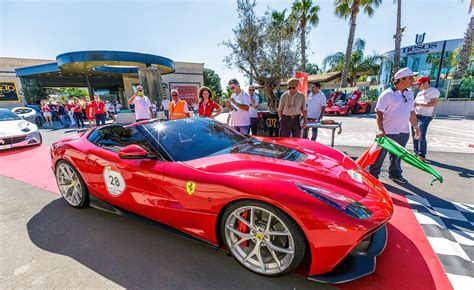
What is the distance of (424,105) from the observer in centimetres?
437

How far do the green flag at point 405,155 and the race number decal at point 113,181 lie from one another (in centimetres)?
320

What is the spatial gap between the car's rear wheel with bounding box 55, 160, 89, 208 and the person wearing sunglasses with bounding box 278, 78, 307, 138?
11.8 feet

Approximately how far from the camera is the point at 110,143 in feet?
8.27

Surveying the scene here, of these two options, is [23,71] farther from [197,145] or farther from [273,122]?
[197,145]

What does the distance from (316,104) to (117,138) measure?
13.8 feet

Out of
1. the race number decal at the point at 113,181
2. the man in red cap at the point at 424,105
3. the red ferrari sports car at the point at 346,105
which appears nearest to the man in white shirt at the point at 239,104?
the race number decal at the point at 113,181

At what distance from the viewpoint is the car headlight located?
57.6 inches

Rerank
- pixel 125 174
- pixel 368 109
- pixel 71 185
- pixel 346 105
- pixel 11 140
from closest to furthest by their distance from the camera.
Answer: pixel 125 174 < pixel 71 185 < pixel 11 140 < pixel 346 105 < pixel 368 109

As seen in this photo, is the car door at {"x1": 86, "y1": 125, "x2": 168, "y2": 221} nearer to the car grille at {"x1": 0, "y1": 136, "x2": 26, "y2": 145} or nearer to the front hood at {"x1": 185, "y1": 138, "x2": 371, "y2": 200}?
the front hood at {"x1": 185, "y1": 138, "x2": 371, "y2": 200}

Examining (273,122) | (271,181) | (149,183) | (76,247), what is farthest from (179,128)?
(273,122)

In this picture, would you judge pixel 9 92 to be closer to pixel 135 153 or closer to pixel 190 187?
pixel 135 153

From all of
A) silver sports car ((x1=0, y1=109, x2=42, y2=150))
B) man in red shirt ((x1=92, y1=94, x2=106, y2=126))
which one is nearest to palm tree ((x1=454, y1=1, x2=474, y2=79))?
man in red shirt ((x1=92, y1=94, x2=106, y2=126))

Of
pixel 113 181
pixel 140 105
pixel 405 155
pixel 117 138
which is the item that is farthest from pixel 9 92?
pixel 405 155

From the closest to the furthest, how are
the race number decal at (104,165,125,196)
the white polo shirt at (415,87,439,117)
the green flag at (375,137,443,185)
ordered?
the race number decal at (104,165,125,196) → the green flag at (375,137,443,185) → the white polo shirt at (415,87,439,117)
